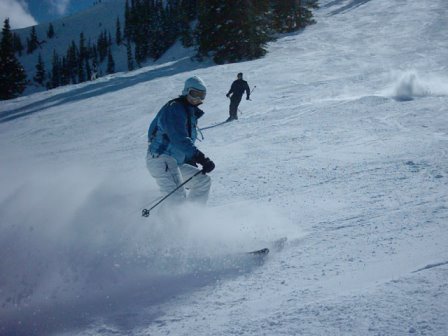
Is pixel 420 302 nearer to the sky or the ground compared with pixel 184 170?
nearer to the ground

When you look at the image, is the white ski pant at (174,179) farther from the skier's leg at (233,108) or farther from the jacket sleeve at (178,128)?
the skier's leg at (233,108)

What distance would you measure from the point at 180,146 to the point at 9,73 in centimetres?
4876

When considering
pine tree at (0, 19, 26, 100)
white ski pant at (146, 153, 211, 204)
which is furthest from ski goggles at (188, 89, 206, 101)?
pine tree at (0, 19, 26, 100)

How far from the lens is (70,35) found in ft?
544

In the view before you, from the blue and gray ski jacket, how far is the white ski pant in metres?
0.19

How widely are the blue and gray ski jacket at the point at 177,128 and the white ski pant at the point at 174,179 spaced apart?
7.6 inches

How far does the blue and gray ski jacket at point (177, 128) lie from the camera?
4.62 meters

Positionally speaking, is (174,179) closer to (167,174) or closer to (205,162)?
(167,174)

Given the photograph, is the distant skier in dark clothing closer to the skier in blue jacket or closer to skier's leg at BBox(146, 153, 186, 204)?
the skier in blue jacket

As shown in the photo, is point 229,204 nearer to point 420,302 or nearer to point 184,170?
point 184,170

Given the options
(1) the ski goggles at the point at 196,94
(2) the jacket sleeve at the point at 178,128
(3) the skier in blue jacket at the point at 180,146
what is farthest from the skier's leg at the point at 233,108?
(2) the jacket sleeve at the point at 178,128

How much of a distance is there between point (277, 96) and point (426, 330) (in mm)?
13715

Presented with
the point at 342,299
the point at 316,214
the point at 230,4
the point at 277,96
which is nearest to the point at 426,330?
the point at 342,299

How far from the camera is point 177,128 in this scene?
4633 millimetres
